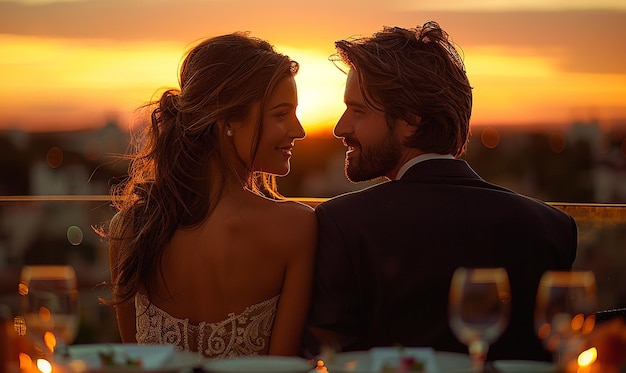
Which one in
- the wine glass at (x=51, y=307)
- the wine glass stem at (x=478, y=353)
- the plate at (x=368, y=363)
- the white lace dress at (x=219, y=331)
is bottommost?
the white lace dress at (x=219, y=331)

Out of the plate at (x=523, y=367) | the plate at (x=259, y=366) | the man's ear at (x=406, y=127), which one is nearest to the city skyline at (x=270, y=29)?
the man's ear at (x=406, y=127)

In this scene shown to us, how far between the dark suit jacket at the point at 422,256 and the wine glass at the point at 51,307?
1.21 meters

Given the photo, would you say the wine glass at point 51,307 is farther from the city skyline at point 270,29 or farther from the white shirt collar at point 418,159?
the city skyline at point 270,29

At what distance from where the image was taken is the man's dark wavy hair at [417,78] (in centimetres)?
423

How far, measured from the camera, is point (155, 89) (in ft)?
14.4

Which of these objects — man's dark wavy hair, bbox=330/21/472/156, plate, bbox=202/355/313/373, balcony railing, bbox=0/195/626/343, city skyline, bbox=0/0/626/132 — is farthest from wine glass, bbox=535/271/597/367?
city skyline, bbox=0/0/626/132

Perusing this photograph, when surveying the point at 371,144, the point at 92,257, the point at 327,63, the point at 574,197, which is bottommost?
the point at 574,197

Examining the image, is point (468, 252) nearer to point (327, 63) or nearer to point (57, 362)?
point (327, 63)

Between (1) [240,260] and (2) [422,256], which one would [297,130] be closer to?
(1) [240,260]

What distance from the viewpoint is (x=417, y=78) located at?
168 inches

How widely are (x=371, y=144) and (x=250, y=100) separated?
514 millimetres

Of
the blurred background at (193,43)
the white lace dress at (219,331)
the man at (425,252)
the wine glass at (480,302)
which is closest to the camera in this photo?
the wine glass at (480,302)

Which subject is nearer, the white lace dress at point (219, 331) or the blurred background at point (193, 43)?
Answer: the white lace dress at point (219, 331)

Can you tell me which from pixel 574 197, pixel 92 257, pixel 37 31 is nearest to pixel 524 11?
pixel 37 31
